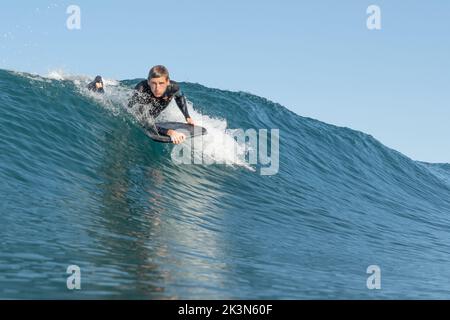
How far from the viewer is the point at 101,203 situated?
8234mm

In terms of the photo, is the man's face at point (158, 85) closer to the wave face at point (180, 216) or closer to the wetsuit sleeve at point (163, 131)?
the wetsuit sleeve at point (163, 131)

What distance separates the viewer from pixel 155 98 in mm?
11820

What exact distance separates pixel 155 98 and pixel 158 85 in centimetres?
63

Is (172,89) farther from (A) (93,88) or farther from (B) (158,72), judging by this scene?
(A) (93,88)

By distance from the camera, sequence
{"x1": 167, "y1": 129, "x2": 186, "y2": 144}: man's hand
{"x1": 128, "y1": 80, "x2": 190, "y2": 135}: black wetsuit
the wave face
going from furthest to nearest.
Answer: {"x1": 128, "y1": 80, "x2": 190, "y2": 135}: black wetsuit < {"x1": 167, "y1": 129, "x2": 186, "y2": 144}: man's hand < the wave face

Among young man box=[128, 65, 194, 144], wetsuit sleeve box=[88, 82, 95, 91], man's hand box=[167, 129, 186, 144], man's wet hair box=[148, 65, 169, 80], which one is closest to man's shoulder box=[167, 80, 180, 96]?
young man box=[128, 65, 194, 144]

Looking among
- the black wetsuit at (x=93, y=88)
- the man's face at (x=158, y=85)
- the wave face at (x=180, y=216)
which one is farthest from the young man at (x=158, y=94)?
the black wetsuit at (x=93, y=88)

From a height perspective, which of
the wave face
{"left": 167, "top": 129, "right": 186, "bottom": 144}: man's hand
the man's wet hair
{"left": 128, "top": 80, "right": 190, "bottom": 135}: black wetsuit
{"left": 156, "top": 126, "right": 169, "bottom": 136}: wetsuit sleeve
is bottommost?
the wave face

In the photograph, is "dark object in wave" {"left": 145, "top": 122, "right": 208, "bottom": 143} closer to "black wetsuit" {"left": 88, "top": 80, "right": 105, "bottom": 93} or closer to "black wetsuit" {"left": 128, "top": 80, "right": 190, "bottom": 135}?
"black wetsuit" {"left": 128, "top": 80, "right": 190, "bottom": 135}

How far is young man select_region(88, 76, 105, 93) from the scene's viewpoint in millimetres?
15461

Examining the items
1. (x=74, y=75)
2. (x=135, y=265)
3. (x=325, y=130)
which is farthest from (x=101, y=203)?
(x=325, y=130)

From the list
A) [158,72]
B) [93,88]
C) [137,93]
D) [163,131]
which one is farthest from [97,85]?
[158,72]

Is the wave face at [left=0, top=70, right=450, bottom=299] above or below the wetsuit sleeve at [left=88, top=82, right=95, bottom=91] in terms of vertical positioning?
below

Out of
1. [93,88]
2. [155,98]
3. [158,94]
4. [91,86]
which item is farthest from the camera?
[91,86]
